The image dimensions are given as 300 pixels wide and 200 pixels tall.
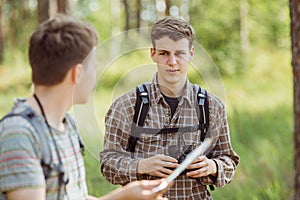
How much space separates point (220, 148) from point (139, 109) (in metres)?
0.43

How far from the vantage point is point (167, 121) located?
9.14 ft

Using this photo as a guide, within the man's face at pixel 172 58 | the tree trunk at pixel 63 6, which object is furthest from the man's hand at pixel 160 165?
the tree trunk at pixel 63 6

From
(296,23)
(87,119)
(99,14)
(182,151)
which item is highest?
(99,14)

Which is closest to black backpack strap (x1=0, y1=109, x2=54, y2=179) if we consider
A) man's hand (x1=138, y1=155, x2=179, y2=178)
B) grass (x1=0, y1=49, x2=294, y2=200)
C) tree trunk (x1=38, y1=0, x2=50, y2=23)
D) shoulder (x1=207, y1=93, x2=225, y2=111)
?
grass (x1=0, y1=49, x2=294, y2=200)

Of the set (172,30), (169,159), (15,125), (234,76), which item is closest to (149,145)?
(169,159)

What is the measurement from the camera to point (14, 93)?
13.6 metres

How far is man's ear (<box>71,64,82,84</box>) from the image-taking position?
81.4 inches

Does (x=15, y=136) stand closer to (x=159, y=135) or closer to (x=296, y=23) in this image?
(x=159, y=135)

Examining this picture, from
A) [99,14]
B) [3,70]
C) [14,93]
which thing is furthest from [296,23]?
[99,14]

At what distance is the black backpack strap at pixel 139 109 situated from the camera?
2.75 meters

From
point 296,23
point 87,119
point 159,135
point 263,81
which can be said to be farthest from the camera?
point 263,81

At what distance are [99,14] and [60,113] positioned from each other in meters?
56.0

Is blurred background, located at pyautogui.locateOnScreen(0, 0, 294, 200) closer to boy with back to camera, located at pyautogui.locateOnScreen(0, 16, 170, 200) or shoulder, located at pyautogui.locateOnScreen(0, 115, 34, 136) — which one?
boy with back to camera, located at pyautogui.locateOnScreen(0, 16, 170, 200)

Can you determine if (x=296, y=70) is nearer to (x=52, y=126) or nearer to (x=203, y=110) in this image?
(x=203, y=110)
